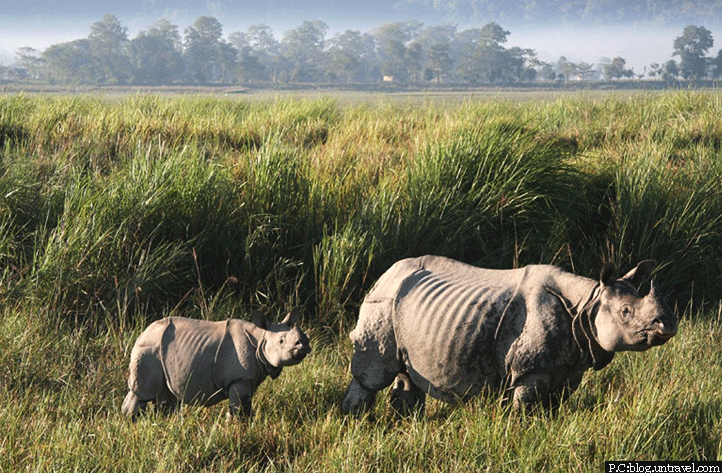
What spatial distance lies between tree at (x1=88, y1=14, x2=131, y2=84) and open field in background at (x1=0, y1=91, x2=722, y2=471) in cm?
11906

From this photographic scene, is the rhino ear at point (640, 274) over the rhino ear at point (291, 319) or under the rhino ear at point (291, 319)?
over

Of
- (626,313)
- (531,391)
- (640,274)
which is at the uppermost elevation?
(640,274)

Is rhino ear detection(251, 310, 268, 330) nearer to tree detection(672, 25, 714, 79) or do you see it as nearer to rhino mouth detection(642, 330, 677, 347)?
rhino mouth detection(642, 330, 677, 347)

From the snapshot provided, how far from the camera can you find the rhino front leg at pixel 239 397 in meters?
3.49

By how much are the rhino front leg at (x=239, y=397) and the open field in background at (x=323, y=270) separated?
3.2 inches

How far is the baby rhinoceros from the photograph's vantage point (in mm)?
3461

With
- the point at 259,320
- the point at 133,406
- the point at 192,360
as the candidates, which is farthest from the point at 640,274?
the point at 133,406

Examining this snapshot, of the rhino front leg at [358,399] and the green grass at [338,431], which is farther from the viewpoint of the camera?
the rhino front leg at [358,399]

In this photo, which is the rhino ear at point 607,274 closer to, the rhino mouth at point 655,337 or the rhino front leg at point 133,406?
the rhino mouth at point 655,337

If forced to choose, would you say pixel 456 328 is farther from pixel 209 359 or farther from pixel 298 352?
pixel 209 359

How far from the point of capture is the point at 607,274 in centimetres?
313

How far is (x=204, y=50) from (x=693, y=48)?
87.2 metres

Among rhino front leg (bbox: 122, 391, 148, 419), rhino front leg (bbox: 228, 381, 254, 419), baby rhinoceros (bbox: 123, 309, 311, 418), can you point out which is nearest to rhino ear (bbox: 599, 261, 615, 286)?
baby rhinoceros (bbox: 123, 309, 311, 418)

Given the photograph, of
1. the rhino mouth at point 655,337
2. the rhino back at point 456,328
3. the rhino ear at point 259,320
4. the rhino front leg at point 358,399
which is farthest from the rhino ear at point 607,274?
the rhino ear at point 259,320
